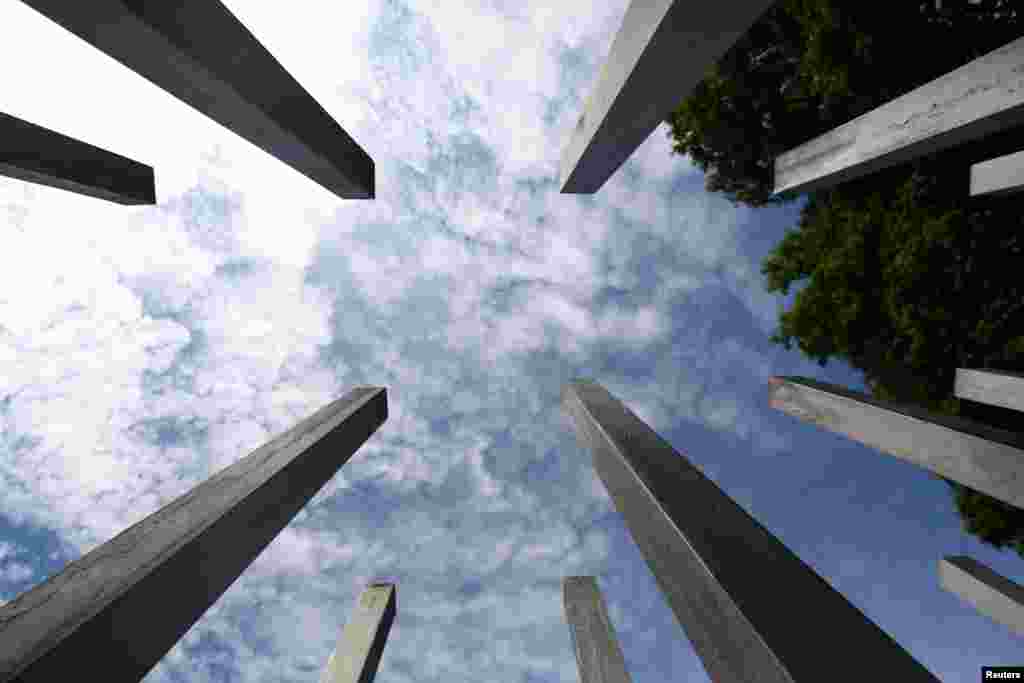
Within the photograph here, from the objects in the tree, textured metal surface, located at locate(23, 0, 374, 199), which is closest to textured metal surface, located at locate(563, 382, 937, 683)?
textured metal surface, located at locate(23, 0, 374, 199)

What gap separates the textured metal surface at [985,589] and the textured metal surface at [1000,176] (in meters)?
3.75

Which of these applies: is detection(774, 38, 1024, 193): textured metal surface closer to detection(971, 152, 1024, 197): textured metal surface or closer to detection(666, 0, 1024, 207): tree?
detection(971, 152, 1024, 197): textured metal surface

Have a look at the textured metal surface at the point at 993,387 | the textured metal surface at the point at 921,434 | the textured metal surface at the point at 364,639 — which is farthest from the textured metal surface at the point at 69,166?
the textured metal surface at the point at 993,387

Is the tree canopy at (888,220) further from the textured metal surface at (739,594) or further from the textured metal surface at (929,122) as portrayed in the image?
the textured metal surface at (739,594)

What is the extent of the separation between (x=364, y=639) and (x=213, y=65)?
4.55 metres

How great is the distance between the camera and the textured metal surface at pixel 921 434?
3.91 m

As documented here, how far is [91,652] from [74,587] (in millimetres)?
228

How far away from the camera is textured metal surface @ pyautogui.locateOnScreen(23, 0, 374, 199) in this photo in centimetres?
172

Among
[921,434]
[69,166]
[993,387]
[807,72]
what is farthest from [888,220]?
[69,166]

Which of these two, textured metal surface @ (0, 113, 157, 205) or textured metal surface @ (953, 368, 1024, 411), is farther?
textured metal surface @ (953, 368, 1024, 411)

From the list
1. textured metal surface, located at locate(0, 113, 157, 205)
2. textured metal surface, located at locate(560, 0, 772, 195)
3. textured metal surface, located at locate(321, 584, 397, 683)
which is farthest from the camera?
textured metal surface, located at locate(321, 584, 397, 683)

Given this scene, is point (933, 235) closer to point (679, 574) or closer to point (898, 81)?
point (898, 81)

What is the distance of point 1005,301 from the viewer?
6738mm

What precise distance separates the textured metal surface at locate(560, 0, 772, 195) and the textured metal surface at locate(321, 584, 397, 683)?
4252mm
